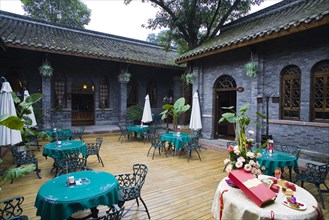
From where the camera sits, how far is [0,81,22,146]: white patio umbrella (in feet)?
14.0

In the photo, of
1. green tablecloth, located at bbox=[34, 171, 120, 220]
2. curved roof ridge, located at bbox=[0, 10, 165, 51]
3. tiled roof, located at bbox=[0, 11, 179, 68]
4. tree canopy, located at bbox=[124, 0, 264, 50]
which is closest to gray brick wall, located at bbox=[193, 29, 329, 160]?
tree canopy, located at bbox=[124, 0, 264, 50]

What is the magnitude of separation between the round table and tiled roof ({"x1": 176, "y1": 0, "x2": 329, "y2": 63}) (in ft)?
16.0

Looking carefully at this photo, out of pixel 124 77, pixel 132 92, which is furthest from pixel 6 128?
pixel 132 92

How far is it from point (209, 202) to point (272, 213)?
2.08 m

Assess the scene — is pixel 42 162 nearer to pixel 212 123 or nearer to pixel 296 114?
pixel 212 123

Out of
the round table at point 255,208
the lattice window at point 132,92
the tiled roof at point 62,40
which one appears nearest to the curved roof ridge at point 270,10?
the tiled roof at point 62,40

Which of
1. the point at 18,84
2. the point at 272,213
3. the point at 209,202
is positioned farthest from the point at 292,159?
the point at 18,84

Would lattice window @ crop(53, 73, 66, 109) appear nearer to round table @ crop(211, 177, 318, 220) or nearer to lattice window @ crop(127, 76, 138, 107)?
lattice window @ crop(127, 76, 138, 107)

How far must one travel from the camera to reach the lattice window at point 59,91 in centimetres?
1155

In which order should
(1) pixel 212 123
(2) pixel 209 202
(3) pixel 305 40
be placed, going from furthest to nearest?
1. (1) pixel 212 123
2. (3) pixel 305 40
3. (2) pixel 209 202

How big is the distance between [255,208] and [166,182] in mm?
3050

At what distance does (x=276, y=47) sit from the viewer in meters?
7.12

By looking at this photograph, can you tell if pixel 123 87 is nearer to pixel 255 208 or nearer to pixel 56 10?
pixel 255 208

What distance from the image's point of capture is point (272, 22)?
320 inches
